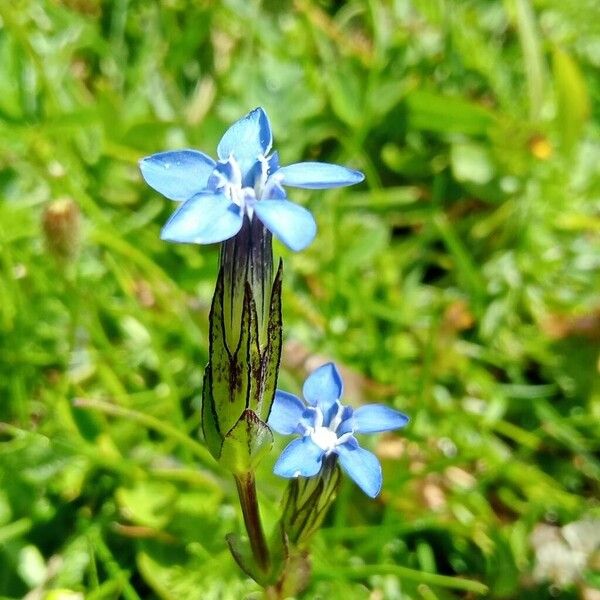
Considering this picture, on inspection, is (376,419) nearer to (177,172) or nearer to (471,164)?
(177,172)

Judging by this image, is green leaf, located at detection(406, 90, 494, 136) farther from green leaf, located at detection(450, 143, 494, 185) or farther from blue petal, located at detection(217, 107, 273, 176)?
blue petal, located at detection(217, 107, 273, 176)

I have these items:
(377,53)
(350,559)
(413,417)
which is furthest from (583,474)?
(377,53)

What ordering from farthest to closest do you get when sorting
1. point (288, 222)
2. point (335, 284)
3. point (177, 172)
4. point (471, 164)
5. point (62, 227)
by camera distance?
point (471, 164)
point (335, 284)
point (62, 227)
point (177, 172)
point (288, 222)

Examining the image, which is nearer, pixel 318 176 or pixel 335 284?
pixel 318 176

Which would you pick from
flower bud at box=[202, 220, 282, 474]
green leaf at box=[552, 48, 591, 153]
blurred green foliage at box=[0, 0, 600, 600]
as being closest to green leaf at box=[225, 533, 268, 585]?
flower bud at box=[202, 220, 282, 474]

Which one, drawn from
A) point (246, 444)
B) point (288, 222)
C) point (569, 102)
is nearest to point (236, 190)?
point (288, 222)

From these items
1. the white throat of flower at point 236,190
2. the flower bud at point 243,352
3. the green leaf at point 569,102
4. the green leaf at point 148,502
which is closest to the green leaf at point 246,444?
the flower bud at point 243,352

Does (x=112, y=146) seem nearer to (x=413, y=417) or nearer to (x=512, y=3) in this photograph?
(x=413, y=417)
